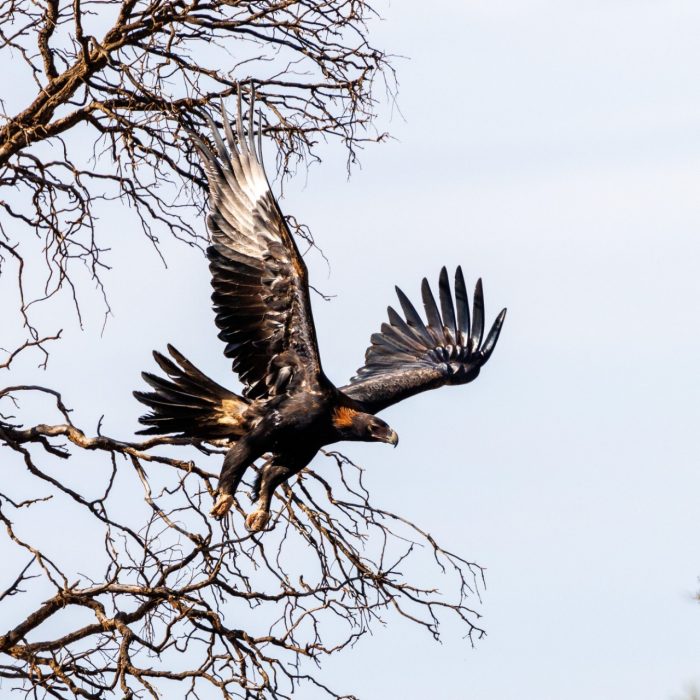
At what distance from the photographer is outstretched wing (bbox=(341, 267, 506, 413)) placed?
8891mm

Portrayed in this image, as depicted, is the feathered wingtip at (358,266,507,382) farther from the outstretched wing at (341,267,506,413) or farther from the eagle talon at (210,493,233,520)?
the eagle talon at (210,493,233,520)

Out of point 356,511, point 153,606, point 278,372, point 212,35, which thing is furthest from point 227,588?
point 212,35

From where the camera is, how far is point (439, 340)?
9.28 meters

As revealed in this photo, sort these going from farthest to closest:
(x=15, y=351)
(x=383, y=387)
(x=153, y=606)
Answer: (x=383, y=387), (x=15, y=351), (x=153, y=606)

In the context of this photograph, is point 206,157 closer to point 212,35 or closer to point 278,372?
point 212,35

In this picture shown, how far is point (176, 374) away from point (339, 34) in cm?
180

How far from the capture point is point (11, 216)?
6492 mm

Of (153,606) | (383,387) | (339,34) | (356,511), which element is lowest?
(153,606)

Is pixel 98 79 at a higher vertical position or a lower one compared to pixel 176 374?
higher

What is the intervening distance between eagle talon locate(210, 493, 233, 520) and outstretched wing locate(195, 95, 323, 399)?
0.80m

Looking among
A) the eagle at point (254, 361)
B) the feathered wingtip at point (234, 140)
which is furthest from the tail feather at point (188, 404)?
the feathered wingtip at point (234, 140)

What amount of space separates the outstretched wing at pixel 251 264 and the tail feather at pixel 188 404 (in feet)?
1.04

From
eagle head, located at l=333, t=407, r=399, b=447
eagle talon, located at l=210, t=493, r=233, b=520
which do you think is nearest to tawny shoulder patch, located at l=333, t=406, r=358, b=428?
eagle head, located at l=333, t=407, r=399, b=447

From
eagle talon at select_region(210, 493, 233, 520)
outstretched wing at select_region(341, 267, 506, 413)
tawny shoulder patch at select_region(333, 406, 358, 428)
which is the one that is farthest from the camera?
outstretched wing at select_region(341, 267, 506, 413)
